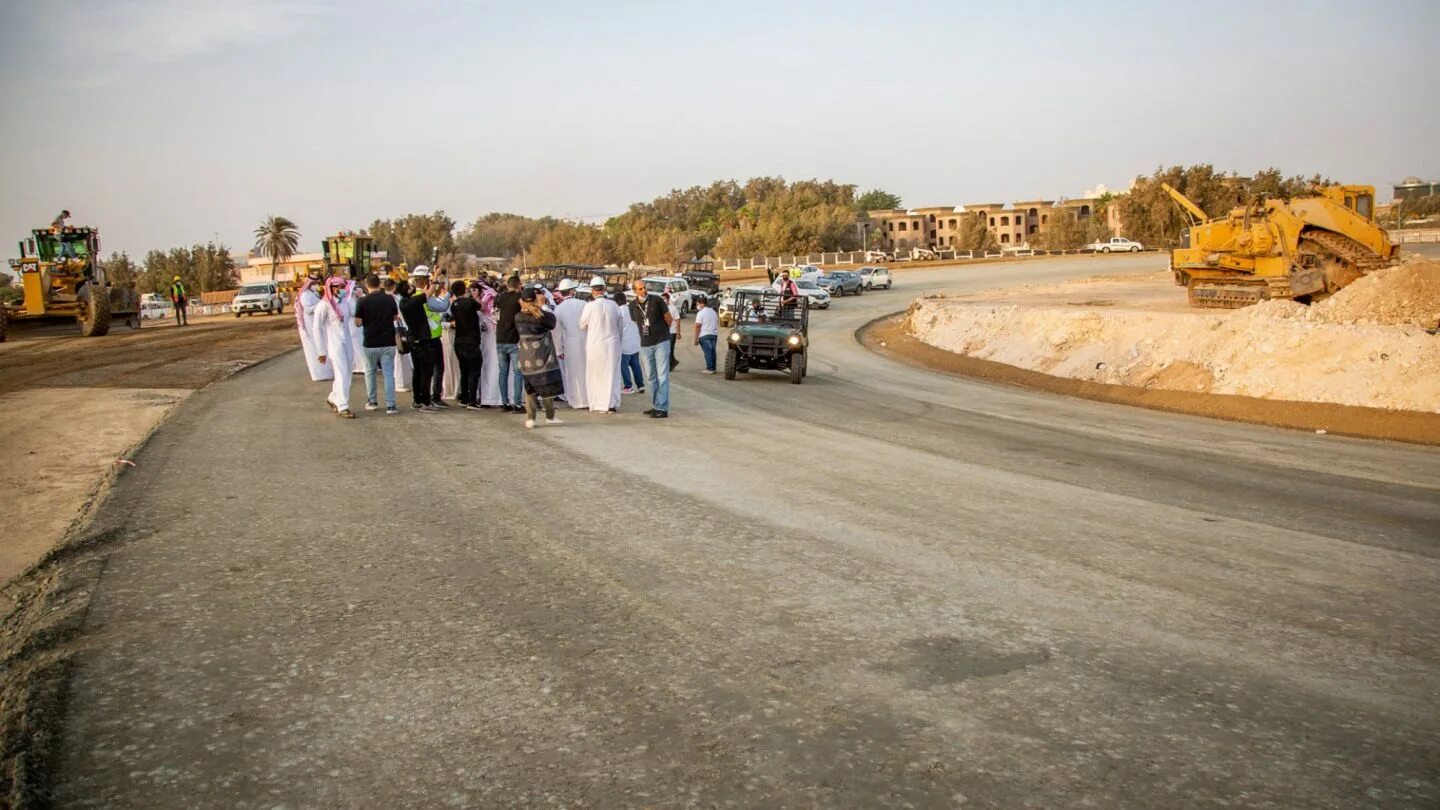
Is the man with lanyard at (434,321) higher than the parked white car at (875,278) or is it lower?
lower

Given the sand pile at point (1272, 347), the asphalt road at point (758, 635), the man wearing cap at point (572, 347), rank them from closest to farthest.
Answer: the asphalt road at point (758, 635) → the man wearing cap at point (572, 347) → the sand pile at point (1272, 347)

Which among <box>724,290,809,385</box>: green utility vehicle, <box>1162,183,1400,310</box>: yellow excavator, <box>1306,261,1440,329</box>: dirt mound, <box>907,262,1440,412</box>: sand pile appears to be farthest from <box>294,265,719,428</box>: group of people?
<box>1162,183,1400,310</box>: yellow excavator

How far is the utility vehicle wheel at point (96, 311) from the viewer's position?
35250 mm

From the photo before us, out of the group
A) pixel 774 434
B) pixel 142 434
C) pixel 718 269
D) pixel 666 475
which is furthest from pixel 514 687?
pixel 718 269

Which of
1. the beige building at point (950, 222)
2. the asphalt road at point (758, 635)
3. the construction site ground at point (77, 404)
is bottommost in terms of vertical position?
the asphalt road at point (758, 635)

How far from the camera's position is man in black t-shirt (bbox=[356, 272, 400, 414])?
47.7 ft

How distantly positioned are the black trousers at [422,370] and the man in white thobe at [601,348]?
2.28 meters

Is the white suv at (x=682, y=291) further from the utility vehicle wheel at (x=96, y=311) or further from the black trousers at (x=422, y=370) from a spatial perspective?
the black trousers at (x=422, y=370)

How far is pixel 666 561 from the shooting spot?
7031mm

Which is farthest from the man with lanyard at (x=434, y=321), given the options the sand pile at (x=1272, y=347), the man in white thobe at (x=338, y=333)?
the sand pile at (x=1272, y=347)

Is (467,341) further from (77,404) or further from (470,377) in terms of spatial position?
(77,404)

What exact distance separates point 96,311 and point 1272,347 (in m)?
34.8

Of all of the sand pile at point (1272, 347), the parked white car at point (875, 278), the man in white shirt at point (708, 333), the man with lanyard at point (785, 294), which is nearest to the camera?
the sand pile at point (1272, 347)

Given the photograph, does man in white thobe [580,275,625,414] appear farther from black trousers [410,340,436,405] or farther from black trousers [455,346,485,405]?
black trousers [410,340,436,405]
